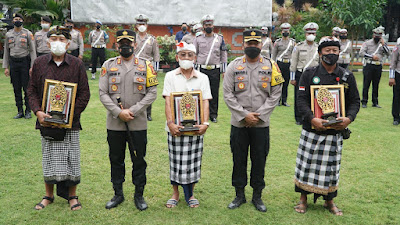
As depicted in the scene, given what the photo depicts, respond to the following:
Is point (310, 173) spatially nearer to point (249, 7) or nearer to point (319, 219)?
point (319, 219)

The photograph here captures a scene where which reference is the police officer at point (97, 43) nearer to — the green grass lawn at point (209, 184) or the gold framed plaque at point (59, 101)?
the green grass lawn at point (209, 184)

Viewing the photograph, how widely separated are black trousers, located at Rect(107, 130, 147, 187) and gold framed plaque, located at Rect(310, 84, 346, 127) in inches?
76.3

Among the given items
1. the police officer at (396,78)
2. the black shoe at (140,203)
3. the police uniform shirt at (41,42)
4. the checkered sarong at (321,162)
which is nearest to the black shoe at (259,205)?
the checkered sarong at (321,162)

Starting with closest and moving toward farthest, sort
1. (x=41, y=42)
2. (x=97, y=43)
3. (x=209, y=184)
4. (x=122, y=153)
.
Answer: (x=122, y=153) → (x=209, y=184) → (x=41, y=42) → (x=97, y=43)

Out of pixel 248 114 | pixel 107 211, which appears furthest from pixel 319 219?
pixel 107 211

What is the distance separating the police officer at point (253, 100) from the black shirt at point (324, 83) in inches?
11.0

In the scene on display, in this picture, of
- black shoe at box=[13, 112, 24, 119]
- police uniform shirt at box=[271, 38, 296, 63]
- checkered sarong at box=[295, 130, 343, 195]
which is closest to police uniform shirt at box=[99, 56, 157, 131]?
checkered sarong at box=[295, 130, 343, 195]

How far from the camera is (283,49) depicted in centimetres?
997

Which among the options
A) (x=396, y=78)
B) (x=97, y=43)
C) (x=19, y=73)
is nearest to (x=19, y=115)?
(x=19, y=73)

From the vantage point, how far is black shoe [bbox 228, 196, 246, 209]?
176 inches

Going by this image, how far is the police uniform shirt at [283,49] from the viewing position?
32.6ft

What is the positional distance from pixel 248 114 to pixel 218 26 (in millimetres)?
14675

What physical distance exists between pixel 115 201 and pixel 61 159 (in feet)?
2.56

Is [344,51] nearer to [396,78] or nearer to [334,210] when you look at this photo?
[396,78]
